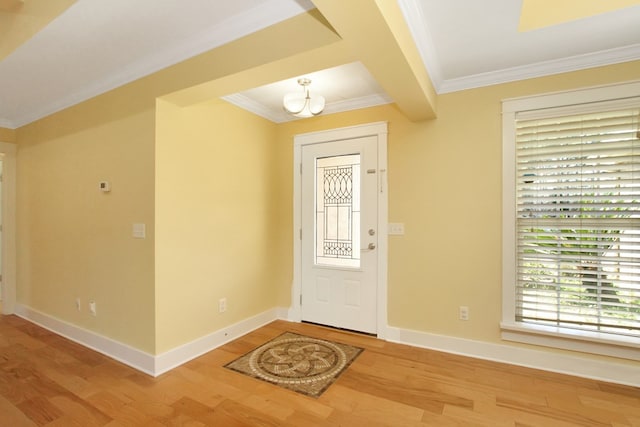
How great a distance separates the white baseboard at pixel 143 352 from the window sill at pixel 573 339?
7.95ft

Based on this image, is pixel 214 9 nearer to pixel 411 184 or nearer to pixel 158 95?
pixel 158 95

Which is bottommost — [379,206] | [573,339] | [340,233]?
[573,339]

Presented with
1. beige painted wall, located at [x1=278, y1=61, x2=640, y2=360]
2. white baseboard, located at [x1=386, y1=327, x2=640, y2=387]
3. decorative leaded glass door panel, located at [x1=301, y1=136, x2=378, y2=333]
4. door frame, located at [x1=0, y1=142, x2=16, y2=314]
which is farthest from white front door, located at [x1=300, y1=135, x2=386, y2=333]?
door frame, located at [x1=0, y1=142, x2=16, y2=314]

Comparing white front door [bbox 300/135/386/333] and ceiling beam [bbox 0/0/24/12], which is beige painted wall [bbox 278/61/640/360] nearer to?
white front door [bbox 300/135/386/333]

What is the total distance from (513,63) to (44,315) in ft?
17.8

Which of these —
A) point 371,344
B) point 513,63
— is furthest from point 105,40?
point 371,344

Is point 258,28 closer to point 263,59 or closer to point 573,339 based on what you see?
point 263,59

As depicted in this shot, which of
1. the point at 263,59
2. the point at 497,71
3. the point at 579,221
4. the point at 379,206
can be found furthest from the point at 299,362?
the point at 497,71

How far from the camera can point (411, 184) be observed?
3.04 metres

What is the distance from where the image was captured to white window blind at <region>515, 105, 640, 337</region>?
2.32m

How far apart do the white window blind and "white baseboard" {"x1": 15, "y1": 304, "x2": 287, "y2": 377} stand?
264cm

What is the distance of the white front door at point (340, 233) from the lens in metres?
3.26

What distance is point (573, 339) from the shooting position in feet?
7.86

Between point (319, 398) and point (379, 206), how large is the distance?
6.06 feet
